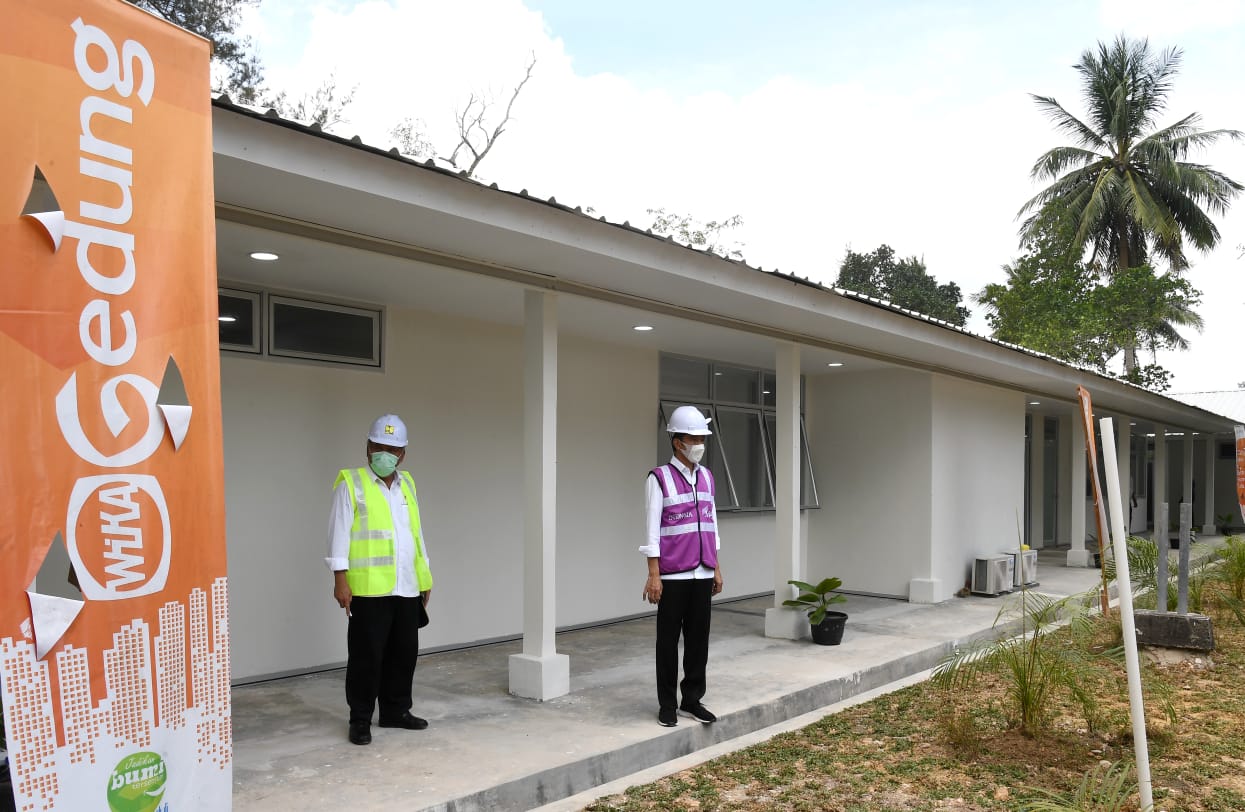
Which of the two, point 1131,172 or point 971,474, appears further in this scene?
point 1131,172

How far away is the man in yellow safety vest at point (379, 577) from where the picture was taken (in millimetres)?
4816

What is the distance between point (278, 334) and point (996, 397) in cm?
887

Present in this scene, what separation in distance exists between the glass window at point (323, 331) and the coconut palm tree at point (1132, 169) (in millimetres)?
25515

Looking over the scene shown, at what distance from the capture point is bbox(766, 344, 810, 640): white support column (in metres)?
8.00

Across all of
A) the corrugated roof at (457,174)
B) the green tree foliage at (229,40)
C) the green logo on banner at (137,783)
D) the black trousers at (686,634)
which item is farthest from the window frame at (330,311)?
the green tree foliage at (229,40)

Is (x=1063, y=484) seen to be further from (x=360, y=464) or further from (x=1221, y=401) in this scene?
(x=360, y=464)

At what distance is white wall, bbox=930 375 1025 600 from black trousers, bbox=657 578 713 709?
17.8ft

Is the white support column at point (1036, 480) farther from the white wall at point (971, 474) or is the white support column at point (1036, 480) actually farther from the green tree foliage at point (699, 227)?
the green tree foliage at point (699, 227)

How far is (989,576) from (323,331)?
7870mm

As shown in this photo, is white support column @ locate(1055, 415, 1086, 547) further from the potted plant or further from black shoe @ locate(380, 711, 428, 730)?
black shoe @ locate(380, 711, 428, 730)

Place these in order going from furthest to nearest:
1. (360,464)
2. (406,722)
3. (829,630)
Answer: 1. (829,630)
2. (360,464)
3. (406,722)

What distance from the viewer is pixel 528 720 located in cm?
532

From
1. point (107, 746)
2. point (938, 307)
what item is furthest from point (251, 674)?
point (938, 307)

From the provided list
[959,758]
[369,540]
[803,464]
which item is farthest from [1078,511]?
[369,540]
